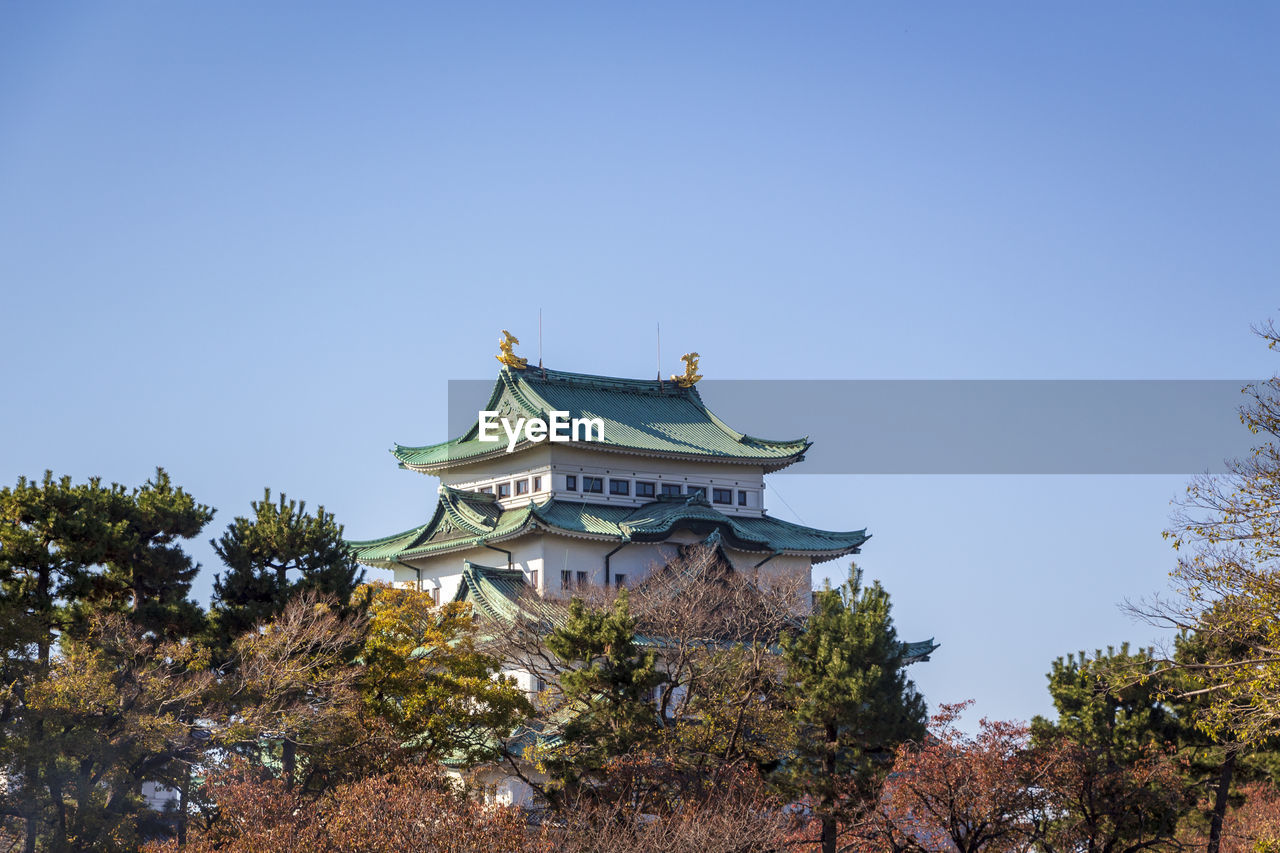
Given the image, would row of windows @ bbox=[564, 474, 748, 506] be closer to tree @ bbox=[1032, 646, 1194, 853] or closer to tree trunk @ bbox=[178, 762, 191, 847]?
tree @ bbox=[1032, 646, 1194, 853]

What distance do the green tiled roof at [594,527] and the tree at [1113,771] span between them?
14.7 metres

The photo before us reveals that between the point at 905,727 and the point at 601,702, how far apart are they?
264 inches

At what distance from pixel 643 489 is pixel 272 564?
18.7 metres

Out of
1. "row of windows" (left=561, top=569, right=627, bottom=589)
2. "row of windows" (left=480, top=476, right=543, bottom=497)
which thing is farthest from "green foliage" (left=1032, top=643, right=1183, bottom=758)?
"row of windows" (left=480, top=476, right=543, bottom=497)

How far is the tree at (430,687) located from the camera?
1405 inches

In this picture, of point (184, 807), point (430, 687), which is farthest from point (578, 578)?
point (184, 807)

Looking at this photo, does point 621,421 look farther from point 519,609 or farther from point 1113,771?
point 1113,771

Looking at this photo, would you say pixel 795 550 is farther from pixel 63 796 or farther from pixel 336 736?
pixel 63 796

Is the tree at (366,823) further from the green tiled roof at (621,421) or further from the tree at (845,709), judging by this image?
the green tiled roof at (621,421)

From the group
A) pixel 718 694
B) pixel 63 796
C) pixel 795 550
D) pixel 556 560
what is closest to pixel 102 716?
pixel 63 796

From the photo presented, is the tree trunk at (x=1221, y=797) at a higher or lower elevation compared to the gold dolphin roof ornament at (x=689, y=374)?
lower

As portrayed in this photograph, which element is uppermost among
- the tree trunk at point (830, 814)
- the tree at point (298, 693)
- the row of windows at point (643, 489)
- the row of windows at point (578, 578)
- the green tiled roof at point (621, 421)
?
the green tiled roof at point (621, 421)

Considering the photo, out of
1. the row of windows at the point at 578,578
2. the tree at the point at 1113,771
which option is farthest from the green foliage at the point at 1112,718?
the row of windows at the point at 578,578

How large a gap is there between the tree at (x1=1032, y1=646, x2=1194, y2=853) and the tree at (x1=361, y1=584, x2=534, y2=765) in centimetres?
1244
